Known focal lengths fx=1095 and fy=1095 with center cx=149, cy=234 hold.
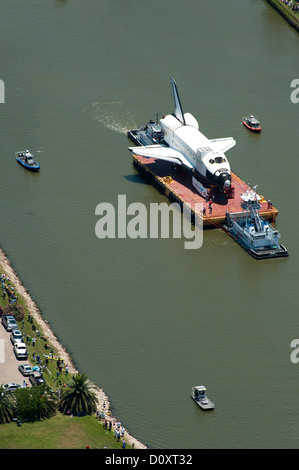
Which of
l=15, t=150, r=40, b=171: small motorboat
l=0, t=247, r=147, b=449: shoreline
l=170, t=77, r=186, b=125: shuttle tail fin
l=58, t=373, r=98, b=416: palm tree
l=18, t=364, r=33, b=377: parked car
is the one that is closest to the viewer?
l=58, t=373, r=98, b=416: palm tree

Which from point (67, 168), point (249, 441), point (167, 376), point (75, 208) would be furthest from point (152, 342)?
point (67, 168)

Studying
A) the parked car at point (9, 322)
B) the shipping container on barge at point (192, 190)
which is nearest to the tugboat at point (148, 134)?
the shipping container on barge at point (192, 190)

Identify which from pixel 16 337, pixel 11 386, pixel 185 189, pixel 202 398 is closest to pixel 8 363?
pixel 16 337

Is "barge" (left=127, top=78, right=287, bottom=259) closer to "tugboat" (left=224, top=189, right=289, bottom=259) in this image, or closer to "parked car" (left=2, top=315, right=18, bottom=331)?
"tugboat" (left=224, top=189, right=289, bottom=259)

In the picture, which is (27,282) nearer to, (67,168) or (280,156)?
(67,168)

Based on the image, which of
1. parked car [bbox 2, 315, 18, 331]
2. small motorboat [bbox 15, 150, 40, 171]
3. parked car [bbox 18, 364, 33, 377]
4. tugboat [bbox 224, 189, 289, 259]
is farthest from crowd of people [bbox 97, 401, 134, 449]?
small motorboat [bbox 15, 150, 40, 171]
